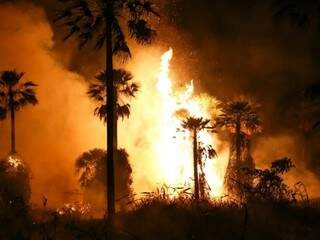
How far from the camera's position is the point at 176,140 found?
226ft

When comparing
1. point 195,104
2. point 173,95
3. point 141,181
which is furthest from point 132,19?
point 141,181

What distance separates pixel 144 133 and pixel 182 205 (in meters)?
68.1

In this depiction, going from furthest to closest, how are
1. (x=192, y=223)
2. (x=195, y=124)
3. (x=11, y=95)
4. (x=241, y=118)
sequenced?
(x=241, y=118)
(x=11, y=95)
(x=195, y=124)
(x=192, y=223)

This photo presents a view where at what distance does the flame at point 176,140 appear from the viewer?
70500mm

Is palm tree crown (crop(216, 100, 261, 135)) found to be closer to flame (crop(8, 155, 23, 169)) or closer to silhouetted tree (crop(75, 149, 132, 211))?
silhouetted tree (crop(75, 149, 132, 211))

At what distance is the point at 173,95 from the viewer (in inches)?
3054

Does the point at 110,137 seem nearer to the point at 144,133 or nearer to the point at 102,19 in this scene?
the point at 102,19

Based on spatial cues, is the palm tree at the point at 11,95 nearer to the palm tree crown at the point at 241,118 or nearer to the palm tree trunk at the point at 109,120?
the palm tree crown at the point at 241,118

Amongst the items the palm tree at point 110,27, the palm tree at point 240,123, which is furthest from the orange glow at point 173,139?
the palm tree at point 110,27

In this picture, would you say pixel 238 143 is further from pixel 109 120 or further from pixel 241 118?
pixel 109 120

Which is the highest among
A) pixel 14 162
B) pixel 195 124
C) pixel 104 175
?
pixel 195 124

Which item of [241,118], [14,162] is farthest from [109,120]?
[241,118]

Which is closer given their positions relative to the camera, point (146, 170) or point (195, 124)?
point (195, 124)

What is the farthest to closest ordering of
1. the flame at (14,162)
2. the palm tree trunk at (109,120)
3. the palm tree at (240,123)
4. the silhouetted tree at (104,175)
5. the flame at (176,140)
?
the flame at (176,140), the palm tree at (240,123), the flame at (14,162), the silhouetted tree at (104,175), the palm tree trunk at (109,120)
